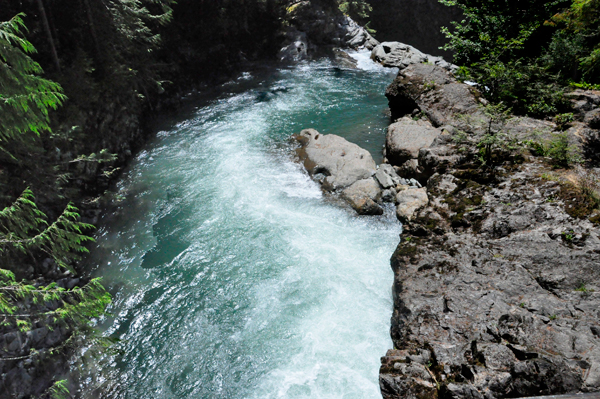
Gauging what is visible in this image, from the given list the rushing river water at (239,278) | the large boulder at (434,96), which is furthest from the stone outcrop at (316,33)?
the rushing river water at (239,278)

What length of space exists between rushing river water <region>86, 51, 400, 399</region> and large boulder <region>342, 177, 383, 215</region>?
1.22 feet

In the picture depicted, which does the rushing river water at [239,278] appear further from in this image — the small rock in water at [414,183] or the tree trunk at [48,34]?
the tree trunk at [48,34]

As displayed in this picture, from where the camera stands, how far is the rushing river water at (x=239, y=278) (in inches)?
270

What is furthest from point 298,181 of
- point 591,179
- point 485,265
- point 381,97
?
point 381,97

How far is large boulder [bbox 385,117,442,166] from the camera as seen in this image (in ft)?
39.5

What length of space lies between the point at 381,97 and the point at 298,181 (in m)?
10.00

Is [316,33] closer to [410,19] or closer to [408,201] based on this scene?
[410,19]

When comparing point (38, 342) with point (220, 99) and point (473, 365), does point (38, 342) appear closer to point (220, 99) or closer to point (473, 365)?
point (473, 365)

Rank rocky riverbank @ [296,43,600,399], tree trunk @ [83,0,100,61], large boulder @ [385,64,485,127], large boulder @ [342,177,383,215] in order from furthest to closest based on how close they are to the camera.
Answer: tree trunk @ [83,0,100,61], large boulder @ [385,64,485,127], large boulder @ [342,177,383,215], rocky riverbank @ [296,43,600,399]

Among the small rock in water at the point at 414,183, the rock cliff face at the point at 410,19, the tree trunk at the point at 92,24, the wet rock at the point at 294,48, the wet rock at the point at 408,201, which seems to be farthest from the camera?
the rock cliff face at the point at 410,19

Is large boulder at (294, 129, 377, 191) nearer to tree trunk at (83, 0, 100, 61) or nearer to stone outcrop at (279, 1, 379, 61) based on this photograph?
tree trunk at (83, 0, 100, 61)

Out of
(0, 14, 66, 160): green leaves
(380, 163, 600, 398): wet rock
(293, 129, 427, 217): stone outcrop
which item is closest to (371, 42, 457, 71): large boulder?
(293, 129, 427, 217): stone outcrop

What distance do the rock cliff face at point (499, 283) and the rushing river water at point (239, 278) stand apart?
146cm

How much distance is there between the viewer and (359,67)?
24734 millimetres
